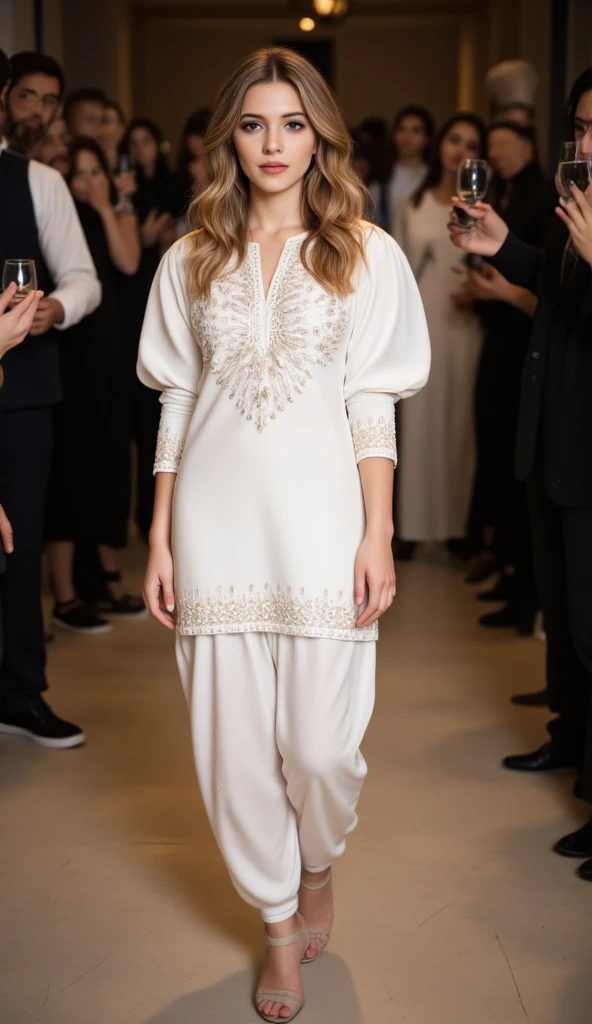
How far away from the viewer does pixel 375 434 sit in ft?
6.82

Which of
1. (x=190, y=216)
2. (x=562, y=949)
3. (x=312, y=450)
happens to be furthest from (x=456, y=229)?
(x=562, y=949)

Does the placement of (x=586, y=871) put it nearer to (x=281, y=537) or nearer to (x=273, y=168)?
(x=281, y=537)

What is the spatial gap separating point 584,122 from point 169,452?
1246 millimetres

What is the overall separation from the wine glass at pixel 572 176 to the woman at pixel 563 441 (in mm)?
15

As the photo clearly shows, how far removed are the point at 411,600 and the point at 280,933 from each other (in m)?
3.02

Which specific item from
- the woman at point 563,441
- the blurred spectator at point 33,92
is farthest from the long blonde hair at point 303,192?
the blurred spectator at point 33,92

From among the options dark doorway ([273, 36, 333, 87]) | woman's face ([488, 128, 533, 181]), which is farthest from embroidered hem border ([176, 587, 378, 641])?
dark doorway ([273, 36, 333, 87])

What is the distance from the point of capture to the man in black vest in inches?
128

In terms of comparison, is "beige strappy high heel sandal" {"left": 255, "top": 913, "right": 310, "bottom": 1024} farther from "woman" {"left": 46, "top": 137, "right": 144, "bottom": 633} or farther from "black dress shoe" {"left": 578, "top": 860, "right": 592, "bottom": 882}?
"woman" {"left": 46, "top": 137, "right": 144, "bottom": 633}

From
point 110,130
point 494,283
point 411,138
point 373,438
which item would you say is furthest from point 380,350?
point 411,138

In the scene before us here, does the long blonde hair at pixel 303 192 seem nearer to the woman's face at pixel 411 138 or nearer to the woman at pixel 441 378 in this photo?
the woman at pixel 441 378

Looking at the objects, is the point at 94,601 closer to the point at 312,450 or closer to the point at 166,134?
the point at 312,450

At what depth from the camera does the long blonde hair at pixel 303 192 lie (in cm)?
205

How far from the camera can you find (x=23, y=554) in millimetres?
3340
